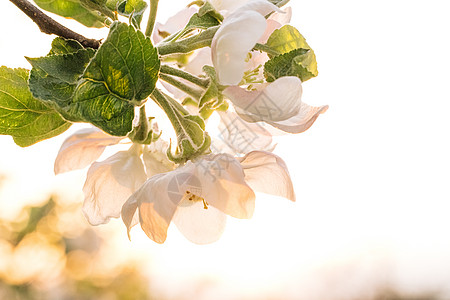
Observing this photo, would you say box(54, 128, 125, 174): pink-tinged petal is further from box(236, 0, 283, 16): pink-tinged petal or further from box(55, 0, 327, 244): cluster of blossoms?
box(236, 0, 283, 16): pink-tinged petal

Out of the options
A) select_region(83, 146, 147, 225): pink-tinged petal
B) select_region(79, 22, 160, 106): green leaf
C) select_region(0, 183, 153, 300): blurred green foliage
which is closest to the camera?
select_region(79, 22, 160, 106): green leaf

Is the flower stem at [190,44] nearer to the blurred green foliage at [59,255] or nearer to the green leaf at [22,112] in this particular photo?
the green leaf at [22,112]

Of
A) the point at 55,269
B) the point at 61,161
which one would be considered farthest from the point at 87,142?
the point at 55,269

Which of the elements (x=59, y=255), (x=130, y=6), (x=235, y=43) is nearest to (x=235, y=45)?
(x=235, y=43)

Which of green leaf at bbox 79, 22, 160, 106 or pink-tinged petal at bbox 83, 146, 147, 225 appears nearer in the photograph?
green leaf at bbox 79, 22, 160, 106

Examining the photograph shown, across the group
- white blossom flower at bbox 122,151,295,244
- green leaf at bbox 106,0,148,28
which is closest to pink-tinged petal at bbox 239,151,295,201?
white blossom flower at bbox 122,151,295,244

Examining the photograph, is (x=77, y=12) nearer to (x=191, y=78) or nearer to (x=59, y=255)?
(x=191, y=78)

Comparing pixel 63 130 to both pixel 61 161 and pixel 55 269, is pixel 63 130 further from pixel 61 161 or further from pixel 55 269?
pixel 55 269
